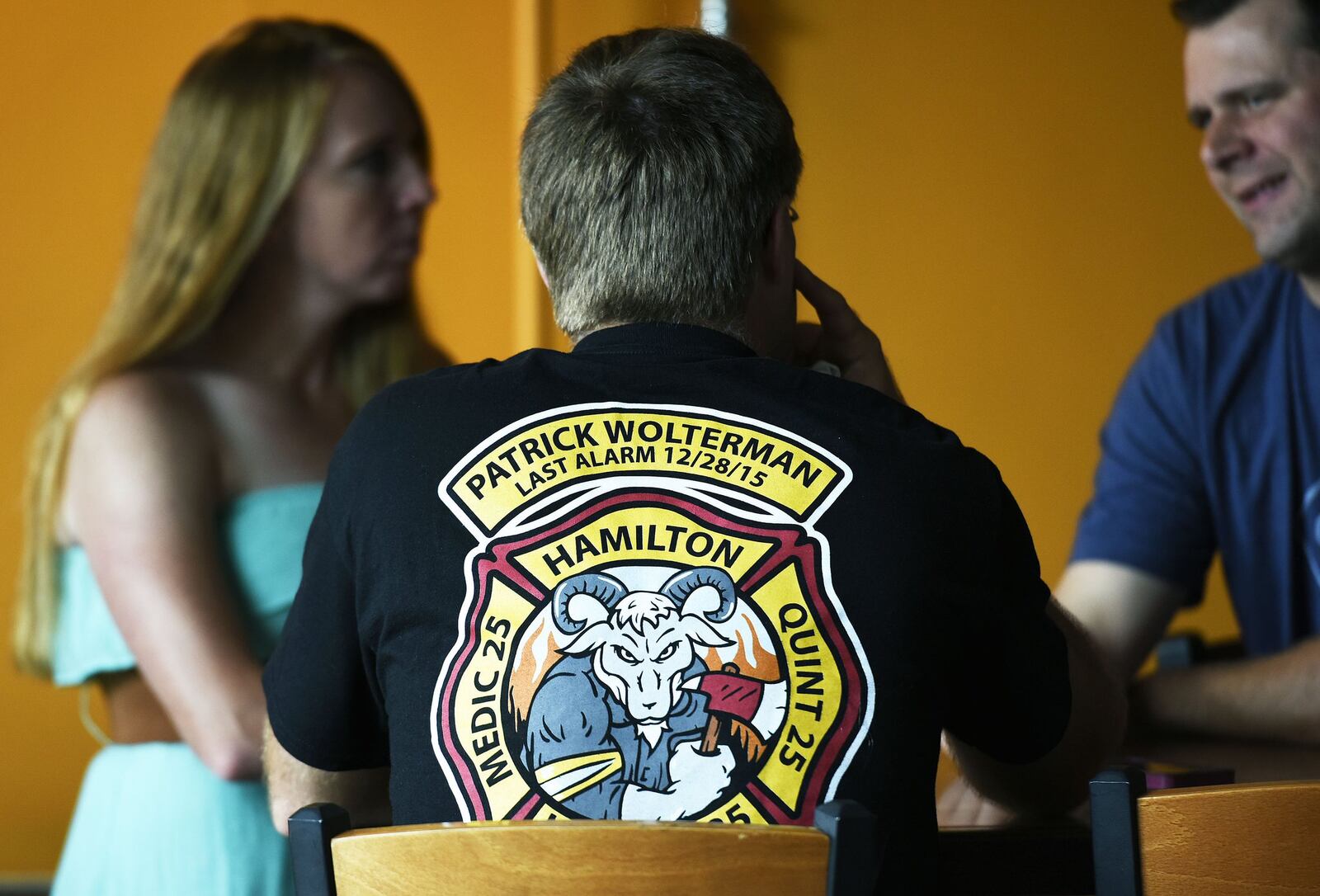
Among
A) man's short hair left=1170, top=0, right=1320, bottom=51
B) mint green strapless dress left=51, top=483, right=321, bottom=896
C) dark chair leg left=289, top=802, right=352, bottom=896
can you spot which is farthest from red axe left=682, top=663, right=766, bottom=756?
man's short hair left=1170, top=0, right=1320, bottom=51

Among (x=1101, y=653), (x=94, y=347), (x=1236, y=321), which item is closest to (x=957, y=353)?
(x=1236, y=321)

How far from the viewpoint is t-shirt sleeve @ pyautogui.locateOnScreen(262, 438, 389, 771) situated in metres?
0.97

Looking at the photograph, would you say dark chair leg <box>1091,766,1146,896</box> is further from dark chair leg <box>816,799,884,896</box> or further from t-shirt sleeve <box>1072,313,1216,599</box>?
t-shirt sleeve <box>1072,313,1216,599</box>

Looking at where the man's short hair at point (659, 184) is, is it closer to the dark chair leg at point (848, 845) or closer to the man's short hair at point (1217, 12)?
the dark chair leg at point (848, 845)

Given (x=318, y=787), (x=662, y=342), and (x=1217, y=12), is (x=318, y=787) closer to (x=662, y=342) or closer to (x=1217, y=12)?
(x=662, y=342)

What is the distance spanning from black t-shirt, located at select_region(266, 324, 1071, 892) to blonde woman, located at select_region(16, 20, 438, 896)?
81cm

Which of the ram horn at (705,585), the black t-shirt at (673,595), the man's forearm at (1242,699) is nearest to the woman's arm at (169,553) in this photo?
the black t-shirt at (673,595)

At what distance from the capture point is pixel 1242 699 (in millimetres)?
1593

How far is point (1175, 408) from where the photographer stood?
2133 mm

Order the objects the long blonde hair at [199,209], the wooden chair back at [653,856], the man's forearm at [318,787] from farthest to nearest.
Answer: the long blonde hair at [199,209] < the man's forearm at [318,787] < the wooden chair back at [653,856]

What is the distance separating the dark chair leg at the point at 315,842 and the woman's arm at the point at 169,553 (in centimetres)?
90

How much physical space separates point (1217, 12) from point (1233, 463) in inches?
28.1

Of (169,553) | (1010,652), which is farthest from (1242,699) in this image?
(169,553)

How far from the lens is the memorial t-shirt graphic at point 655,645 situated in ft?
2.75
